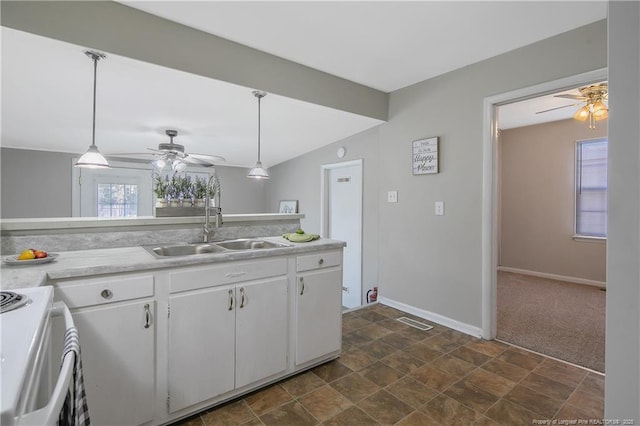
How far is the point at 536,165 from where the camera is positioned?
5.09 meters

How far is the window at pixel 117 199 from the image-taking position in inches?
183

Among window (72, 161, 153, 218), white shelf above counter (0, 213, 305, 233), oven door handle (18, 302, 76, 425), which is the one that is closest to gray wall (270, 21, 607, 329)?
white shelf above counter (0, 213, 305, 233)

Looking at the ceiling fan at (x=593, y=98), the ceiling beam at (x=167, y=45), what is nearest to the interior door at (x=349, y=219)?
the ceiling beam at (x=167, y=45)

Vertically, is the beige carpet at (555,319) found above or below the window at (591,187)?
below

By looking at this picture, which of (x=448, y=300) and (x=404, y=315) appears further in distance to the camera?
(x=404, y=315)

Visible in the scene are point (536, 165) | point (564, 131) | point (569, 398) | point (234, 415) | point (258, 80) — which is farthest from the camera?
point (536, 165)

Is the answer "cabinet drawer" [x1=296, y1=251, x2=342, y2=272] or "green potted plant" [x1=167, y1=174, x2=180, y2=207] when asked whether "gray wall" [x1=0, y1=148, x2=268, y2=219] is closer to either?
"green potted plant" [x1=167, y1=174, x2=180, y2=207]

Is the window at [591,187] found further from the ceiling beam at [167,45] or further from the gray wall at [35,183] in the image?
the gray wall at [35,183]

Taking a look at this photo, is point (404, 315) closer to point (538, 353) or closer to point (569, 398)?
point (538, 353)

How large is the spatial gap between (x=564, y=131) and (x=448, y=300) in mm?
3709

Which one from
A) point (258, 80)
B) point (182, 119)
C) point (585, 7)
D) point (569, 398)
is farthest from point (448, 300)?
point (182, 119)

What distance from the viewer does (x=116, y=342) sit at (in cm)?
148

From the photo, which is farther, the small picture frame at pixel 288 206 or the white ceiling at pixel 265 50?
the small picture frame at pixel 288 206

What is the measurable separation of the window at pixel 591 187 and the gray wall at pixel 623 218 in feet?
15.6
